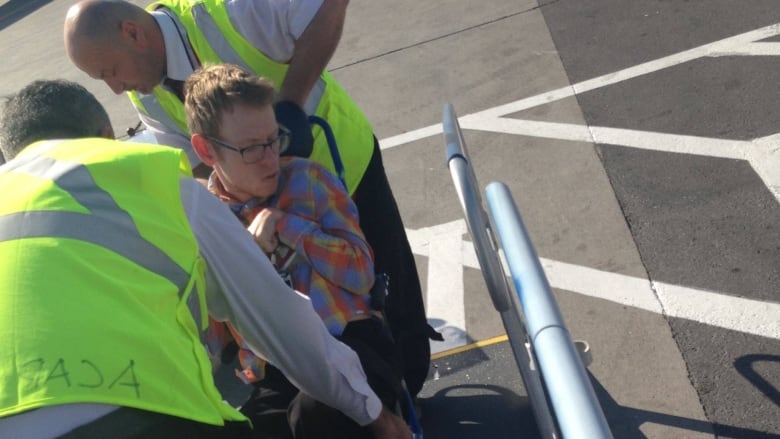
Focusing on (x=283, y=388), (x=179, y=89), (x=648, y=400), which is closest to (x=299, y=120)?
(x=179, y=89)

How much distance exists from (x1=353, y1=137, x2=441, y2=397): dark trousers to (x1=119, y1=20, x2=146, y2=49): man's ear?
2.60ft

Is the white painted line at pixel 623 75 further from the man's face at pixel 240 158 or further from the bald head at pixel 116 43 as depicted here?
the man's face at pixel 240 158

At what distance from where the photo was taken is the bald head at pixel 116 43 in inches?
110

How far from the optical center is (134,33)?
2832 mm

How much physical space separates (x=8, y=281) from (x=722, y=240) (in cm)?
362

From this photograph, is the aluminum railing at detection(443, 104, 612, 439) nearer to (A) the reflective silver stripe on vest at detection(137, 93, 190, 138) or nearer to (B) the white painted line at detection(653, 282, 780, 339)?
(A) the reflective silver stripe on vest at detection(137, 93, 190, 138)

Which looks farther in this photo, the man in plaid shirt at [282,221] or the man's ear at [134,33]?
the man's ear at [134,33]

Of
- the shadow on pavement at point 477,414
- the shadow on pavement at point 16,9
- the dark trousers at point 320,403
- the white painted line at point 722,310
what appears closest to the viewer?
the dark trousers at point 320,403

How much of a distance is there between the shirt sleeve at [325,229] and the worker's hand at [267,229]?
0.02 metres

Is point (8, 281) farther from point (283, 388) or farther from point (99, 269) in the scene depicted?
point (283, 388)

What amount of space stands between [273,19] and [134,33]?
0.41 metres

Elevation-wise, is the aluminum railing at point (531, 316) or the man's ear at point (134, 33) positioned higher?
the man's ear at point (134, 33)

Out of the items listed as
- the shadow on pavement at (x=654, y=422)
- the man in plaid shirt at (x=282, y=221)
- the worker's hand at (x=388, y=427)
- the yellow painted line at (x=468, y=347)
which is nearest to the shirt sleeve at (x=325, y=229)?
the man in plaid shirt at (x=282, y=221)

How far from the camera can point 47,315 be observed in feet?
4.66
